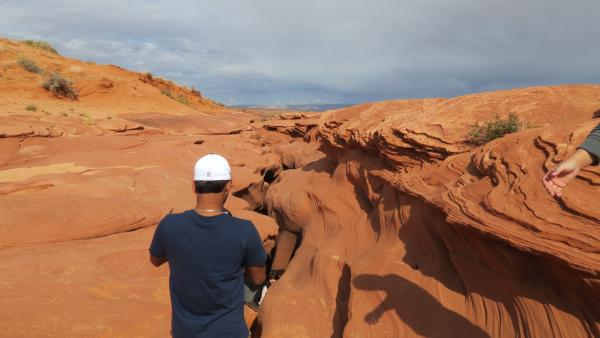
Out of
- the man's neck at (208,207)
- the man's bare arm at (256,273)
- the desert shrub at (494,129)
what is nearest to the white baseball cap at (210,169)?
the man's neck at (208,207)

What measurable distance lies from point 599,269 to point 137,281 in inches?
210

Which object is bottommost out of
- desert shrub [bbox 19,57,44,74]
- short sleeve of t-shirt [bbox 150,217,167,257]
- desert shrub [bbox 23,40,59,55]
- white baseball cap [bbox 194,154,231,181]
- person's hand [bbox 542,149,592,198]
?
short sleeve of t-shirt [bbox 150,217,167,257]

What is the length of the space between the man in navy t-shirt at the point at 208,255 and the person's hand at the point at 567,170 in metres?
1.66

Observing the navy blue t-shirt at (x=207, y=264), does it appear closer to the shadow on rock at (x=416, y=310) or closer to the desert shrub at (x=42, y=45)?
the shadow on rock at (x=416, y=310)

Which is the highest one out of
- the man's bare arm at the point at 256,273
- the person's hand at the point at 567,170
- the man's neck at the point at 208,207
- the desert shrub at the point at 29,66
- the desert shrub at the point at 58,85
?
the desert shrub at the point at 29,66

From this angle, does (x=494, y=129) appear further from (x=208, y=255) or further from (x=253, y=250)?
(x=208, y=255)

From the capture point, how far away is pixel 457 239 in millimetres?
4617

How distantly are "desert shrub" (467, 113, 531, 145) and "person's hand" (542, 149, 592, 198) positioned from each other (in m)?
3.95

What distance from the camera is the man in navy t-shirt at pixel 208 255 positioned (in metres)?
2.11

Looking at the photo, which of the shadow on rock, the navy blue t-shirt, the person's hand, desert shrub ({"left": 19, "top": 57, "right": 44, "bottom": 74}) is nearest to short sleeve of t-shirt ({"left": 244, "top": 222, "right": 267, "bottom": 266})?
the navy blue t-shirt

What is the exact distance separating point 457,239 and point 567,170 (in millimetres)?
3062

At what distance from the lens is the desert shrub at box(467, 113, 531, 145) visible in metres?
5.39

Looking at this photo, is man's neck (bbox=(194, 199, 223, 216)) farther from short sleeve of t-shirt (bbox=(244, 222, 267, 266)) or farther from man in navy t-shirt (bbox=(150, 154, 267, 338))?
short sleeve of t-shirt (bbox=(244, 222, 267, 266))

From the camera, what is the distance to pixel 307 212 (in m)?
9.63
